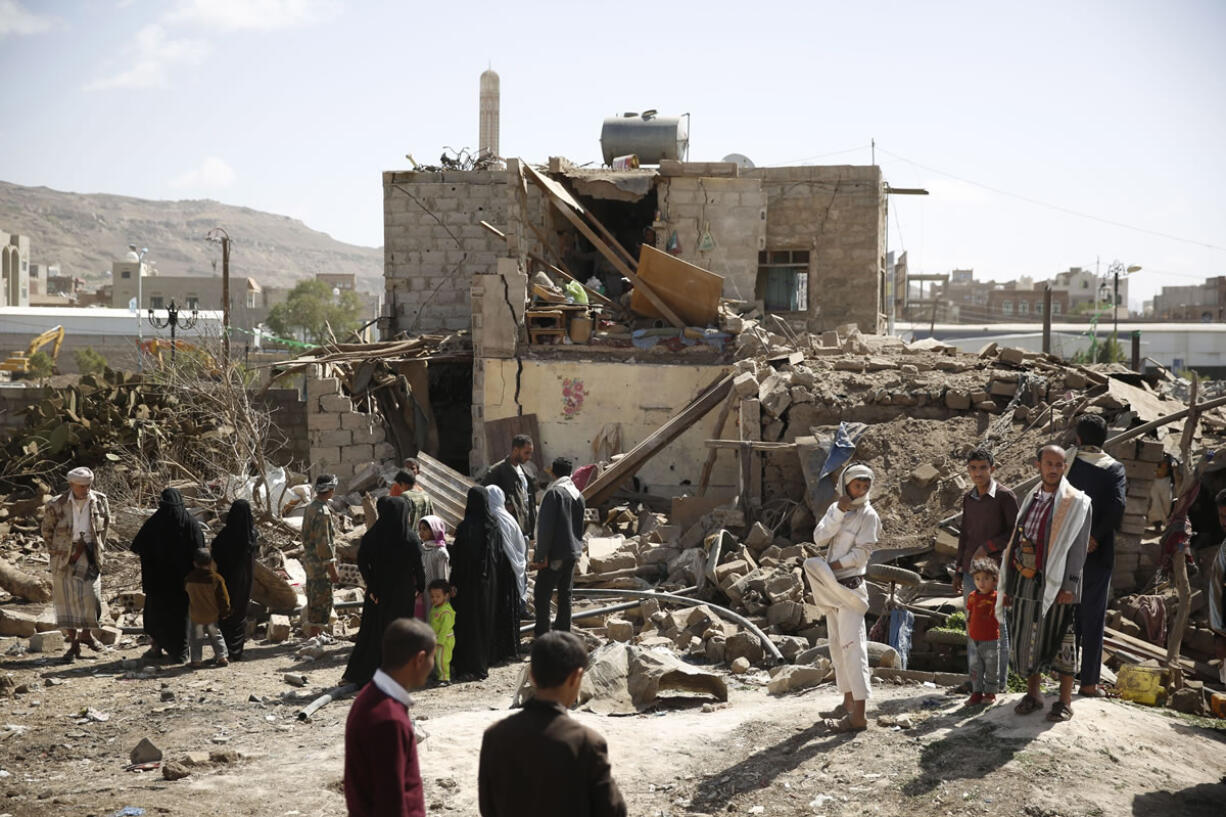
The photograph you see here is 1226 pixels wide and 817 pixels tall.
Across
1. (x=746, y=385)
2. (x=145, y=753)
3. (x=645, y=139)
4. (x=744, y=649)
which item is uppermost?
(x=645, y=139)

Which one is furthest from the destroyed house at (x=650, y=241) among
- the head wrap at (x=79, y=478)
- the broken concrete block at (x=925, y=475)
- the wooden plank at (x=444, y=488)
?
the head wrap at (x=79, y=478)

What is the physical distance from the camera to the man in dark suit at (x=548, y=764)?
3.39 meters

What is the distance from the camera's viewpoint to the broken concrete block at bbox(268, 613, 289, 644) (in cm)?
1012

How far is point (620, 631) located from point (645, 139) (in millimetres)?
15880

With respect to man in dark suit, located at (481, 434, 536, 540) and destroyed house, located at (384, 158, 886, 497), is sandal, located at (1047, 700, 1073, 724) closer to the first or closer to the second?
man in dark suit, located at (481, 434, 536, 540)

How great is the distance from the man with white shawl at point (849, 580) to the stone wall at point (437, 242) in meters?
15.1

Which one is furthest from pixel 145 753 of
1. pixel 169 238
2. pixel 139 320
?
pixel 169 238

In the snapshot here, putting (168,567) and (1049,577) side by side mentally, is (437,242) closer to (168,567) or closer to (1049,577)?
(168,567)

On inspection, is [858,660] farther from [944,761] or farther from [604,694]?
[604,694]

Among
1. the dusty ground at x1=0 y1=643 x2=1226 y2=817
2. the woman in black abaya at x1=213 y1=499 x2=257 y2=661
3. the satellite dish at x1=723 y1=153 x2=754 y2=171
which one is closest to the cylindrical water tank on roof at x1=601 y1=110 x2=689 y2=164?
the satellite dish at x1=723 y1=153 x2=754 y2=171

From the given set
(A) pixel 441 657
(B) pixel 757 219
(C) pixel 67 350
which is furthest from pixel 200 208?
(A) pixel 441 657

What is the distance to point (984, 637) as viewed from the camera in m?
6.53

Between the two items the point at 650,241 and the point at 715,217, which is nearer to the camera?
the point at 715,217

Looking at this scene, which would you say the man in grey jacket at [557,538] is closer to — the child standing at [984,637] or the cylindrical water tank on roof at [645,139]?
the child standing at [984,637]
